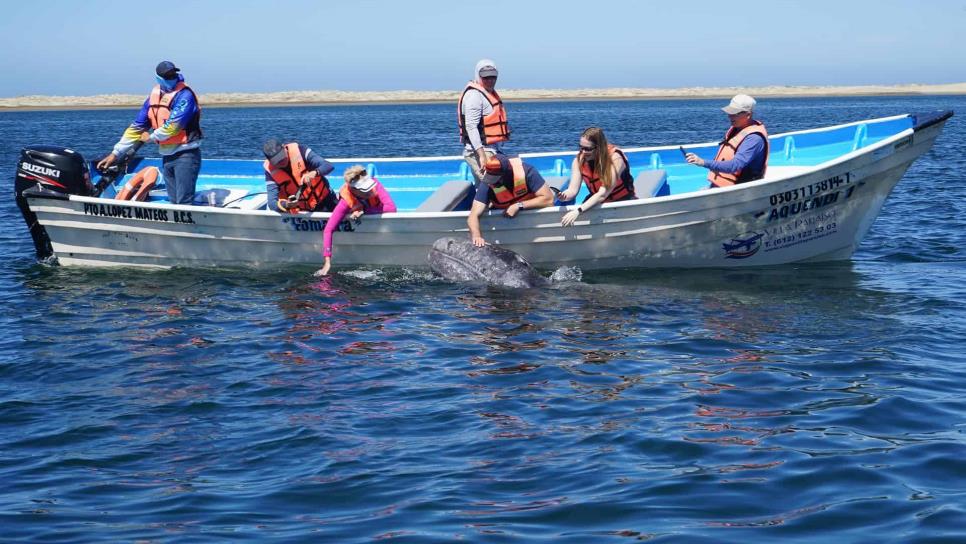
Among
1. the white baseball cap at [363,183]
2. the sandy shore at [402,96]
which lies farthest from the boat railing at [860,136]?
the sandy shore at [402,96]

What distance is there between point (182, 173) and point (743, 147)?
6.88 m

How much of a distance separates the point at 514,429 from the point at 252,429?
1905 millimetres

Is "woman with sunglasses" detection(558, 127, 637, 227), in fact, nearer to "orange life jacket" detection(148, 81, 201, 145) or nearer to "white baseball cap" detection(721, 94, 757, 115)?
"white baseball cap" detection(721, 94, 757, 115)

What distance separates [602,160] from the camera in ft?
39.2

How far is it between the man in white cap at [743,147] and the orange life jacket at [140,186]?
7.08 meters

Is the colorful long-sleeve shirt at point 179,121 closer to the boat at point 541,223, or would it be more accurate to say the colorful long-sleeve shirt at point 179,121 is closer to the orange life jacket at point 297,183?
the boat at point 541,223

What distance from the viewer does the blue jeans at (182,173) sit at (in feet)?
43.8

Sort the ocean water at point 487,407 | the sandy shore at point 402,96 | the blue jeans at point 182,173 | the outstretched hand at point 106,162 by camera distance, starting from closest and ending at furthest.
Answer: the ocean water at point 487,407 → the blue jeans at point 182,173 → the outstretched hand at point 106,162 → the sandy shore at point 402,96

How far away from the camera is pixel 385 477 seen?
669cm

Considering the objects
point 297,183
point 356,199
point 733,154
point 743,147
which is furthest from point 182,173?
point 743,147

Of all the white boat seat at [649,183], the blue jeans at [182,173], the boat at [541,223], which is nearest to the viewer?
the boat at [541,223]

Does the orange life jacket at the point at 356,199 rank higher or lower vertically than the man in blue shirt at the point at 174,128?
lower

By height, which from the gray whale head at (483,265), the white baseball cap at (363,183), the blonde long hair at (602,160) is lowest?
the gray whale head at (483,265)

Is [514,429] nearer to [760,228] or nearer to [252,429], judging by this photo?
[252,429]
